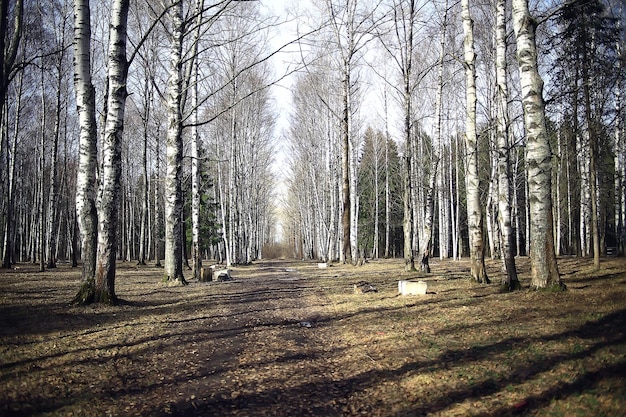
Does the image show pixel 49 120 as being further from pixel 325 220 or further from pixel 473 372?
pixel 473 372

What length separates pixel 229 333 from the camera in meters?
6.95

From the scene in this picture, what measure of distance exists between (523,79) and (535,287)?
3.91 m

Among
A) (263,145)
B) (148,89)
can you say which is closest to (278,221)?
(263,145)

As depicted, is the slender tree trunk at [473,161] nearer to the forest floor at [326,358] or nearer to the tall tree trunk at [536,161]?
the forest floor at [326,358]

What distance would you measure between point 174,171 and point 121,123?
4.33 meters

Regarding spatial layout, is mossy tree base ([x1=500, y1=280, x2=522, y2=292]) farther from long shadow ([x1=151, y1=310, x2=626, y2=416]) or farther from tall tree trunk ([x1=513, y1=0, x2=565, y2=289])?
long shadow ([x1=151, y1=310, x2=626, y2=416])

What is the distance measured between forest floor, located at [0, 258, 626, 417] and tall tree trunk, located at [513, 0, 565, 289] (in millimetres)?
530

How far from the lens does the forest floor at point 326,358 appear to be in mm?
3875

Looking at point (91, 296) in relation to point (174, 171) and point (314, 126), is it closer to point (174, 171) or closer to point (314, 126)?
point (174, 171)

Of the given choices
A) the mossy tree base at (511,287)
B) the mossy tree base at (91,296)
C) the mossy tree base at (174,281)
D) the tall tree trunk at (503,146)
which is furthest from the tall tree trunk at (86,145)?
the tall tree trunk at (503,146)

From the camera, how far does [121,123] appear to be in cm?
899

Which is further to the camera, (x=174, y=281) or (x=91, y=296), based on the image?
(x=174, y=281)

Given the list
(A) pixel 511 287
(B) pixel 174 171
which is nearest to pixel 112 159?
(B) pixel 174 171

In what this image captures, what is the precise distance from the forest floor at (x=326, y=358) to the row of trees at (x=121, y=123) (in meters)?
2.68
